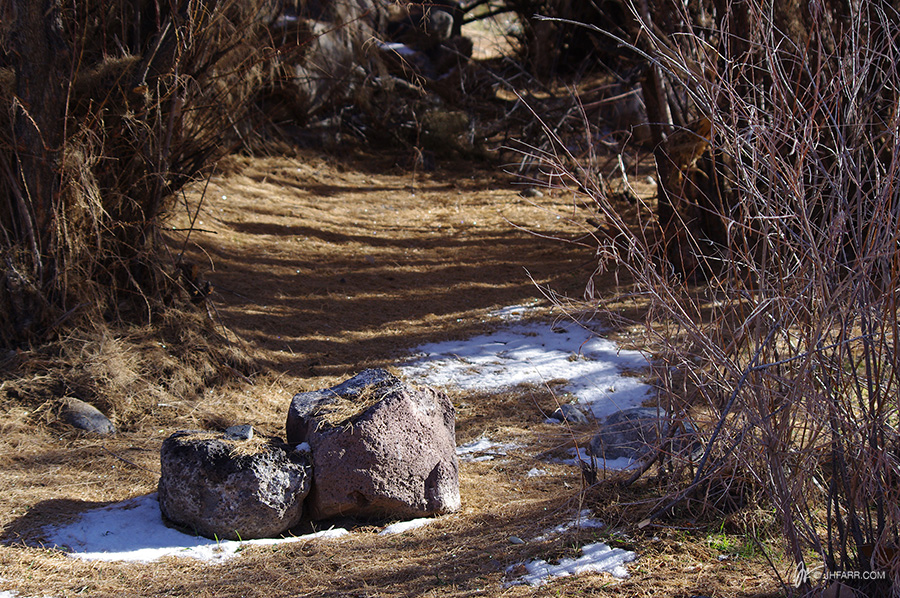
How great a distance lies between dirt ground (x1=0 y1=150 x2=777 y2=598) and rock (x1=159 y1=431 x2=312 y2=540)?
16 centimetres

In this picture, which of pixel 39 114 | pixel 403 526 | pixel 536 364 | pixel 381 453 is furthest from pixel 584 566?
pixel 39 114

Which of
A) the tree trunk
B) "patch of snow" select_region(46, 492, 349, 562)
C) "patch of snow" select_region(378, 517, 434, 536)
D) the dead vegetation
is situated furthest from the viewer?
the tree trunk

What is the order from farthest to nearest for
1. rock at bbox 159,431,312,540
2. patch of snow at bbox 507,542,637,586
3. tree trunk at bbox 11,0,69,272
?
1. tree trunk at bbox 11,0,69,272
2. rock at bbox 159,431,312,540
3. patch of snow at bbox 507,542,637,586

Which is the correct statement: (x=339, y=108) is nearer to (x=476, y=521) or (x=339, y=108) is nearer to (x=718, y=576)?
(x=476, y=521)

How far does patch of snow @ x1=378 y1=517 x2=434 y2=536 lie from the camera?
136 inches

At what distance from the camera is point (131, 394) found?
4727mm

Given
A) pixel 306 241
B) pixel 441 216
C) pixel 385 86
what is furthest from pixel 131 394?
pixel 385 86

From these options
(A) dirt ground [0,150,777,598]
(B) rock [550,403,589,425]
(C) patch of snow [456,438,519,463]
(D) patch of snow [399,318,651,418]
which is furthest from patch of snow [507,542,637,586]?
(D) patch of snow [399,318,651,418]

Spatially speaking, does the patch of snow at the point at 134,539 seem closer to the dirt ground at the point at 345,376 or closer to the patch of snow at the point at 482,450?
the dirt ground at the point at 345,376

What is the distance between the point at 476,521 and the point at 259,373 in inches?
104

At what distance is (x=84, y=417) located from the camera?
4.43 meters

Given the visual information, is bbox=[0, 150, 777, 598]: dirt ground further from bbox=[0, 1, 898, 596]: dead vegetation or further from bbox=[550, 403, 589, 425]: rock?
bbox=[550, 403, 589, 425]: rock

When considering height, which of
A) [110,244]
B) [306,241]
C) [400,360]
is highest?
[110,244]

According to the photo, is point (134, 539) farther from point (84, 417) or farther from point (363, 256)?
point (363, 256)
